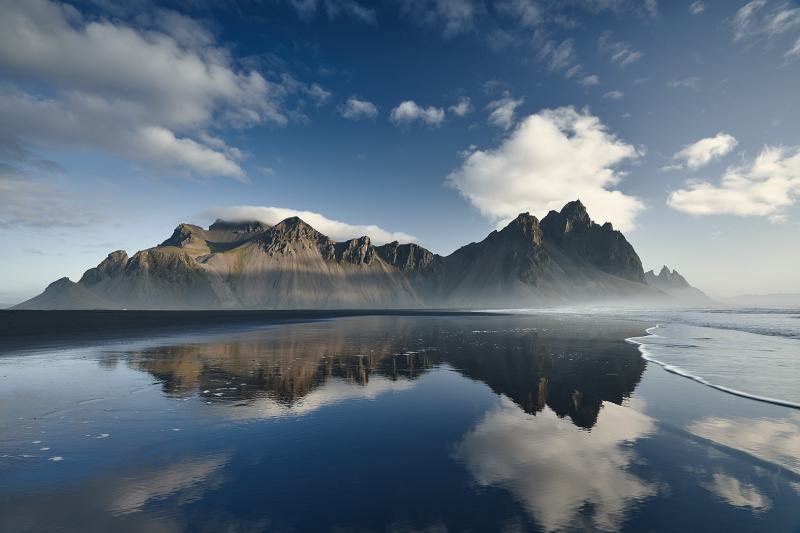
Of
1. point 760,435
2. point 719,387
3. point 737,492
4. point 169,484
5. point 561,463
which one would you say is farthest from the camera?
point 719,387

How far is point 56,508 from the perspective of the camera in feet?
28.6

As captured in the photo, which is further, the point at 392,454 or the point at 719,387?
the point at 719,387

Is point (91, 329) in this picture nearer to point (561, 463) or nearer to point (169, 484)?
point (169, 484)

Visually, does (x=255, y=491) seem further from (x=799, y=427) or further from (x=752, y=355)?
(x=752, y=355)

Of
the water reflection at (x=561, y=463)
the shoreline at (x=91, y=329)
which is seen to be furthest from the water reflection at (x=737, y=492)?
the shoreline at (x=91, y=329)

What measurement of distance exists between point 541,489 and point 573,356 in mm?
25267

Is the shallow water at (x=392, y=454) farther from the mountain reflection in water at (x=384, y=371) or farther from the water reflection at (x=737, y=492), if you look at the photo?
the mountain reflection in water at (x=384, y=371)

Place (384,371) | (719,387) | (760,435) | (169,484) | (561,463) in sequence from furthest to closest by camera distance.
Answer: (384,371)
(719,387)
(760,435)
(561,463)
(169,484)

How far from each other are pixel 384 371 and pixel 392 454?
590 inches

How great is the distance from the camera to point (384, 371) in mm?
26891

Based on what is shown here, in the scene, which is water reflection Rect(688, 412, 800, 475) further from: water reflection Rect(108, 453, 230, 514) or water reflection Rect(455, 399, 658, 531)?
water reflection Rect(108, 453, 230, 514)

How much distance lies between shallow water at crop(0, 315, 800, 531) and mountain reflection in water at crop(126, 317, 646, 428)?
271 millimetres

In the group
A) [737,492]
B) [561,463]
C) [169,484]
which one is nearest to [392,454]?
[561,463]

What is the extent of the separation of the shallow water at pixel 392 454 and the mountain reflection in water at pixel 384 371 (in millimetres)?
271
